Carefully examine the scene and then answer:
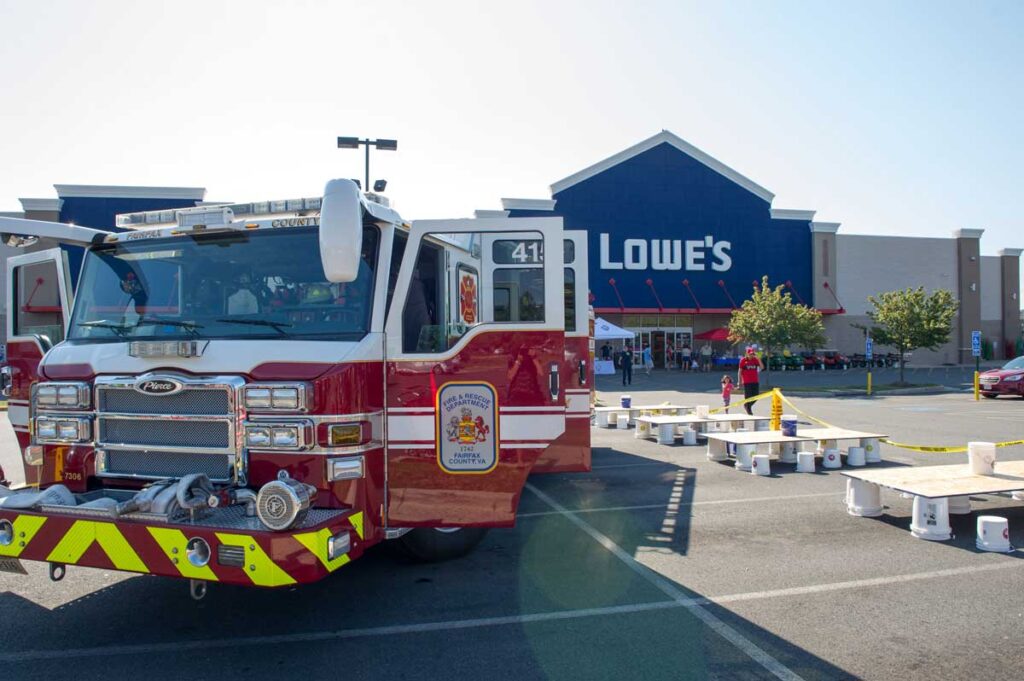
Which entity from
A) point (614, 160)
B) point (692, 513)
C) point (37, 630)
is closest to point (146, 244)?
point (37, 630)

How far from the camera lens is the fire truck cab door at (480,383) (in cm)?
468

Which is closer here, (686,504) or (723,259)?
(686,504)

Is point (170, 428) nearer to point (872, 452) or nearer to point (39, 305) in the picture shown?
point (39, 305)

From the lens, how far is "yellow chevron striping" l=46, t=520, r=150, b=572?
153 inches

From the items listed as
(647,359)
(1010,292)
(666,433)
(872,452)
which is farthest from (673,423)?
(1010,292)

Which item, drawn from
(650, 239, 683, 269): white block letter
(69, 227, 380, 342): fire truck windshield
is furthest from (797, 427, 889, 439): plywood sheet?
(650, 239, 683, 269): white block letter

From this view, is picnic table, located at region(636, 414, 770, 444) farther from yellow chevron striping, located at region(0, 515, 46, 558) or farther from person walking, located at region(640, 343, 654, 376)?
person walking, located at region(640, 343, 654, 376)

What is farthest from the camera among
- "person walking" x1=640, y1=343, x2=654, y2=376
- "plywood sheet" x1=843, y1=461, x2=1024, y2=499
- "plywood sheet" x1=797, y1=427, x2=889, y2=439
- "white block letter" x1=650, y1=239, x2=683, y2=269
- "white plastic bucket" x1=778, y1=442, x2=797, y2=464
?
"white block letter" x1=650, y1=239, x2=683, y2=269

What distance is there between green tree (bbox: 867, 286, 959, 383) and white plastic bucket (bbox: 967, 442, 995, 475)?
2361cm

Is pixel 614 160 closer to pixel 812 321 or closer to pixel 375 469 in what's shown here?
pixel 812 321

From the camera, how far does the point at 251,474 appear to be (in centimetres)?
426

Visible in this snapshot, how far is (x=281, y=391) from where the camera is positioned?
4.11 metres

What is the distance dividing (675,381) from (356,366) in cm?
2881

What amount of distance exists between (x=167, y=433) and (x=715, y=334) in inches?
1473
